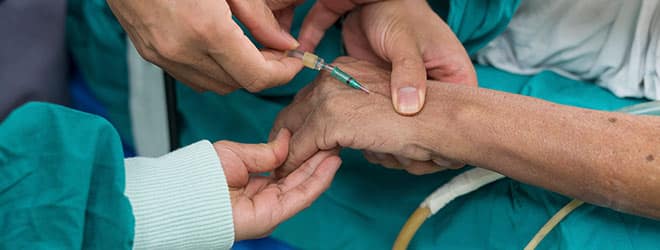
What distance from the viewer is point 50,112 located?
0.74m

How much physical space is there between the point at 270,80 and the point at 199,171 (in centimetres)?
20

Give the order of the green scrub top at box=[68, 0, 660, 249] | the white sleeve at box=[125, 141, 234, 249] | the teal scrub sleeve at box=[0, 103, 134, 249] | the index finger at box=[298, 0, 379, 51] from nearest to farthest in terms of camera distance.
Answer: the teal scrub sleeve at box=[0, 103, 134, 249], the white sleeve at box=[125, 141, 234, 249], the green scrub top at box=[68, 0, 660, 249], the index finger at box=[298, 0, 379, 51]

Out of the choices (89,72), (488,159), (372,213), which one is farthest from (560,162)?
(89,72)

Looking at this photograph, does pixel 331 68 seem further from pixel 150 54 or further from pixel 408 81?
pixel 150 54

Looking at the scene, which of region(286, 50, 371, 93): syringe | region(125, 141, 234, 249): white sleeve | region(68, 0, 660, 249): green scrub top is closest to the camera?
region(125, 141, 234, 249): white sleeve

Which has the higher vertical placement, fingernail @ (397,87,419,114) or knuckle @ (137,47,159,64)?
knuckle @ (137,47,159,64)

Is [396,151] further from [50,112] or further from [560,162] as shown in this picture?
[50,112]

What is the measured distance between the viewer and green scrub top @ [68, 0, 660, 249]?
3.05 ft

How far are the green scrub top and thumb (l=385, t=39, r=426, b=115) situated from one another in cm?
16

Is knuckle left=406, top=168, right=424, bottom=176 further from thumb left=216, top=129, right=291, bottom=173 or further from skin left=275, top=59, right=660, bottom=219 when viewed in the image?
thumb left=216, top=129, right=291, bottom=173

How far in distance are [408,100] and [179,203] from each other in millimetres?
369

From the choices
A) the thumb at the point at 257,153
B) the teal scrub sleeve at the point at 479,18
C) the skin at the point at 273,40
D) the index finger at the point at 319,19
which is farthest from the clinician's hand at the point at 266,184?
the teal scrub sleeve at the point at 479,18

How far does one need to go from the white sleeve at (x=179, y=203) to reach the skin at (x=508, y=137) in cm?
20

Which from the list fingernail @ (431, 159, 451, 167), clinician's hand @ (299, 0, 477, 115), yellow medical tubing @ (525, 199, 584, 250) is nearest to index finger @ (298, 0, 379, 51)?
clinician's hand @ (299, 0, 477, 115)
